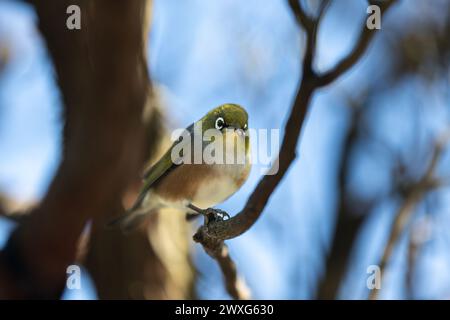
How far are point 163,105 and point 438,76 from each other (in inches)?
108

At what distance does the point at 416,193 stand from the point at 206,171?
198cm

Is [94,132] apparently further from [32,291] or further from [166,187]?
[32,291]

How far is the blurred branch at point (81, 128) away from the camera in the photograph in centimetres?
406

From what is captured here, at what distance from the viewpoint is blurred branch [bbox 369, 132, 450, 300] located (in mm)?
4938

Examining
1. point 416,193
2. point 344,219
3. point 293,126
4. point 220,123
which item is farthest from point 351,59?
point 344,219

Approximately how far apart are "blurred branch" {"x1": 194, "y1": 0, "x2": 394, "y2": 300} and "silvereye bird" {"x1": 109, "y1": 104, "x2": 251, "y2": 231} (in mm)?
729

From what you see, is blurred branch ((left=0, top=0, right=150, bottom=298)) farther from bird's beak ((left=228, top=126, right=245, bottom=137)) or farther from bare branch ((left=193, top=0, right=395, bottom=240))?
bare branch ((left=193, top=0, right=395, bottom=240))

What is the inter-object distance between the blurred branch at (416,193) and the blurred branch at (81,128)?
2222mm

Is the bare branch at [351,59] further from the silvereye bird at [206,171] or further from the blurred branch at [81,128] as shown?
the blurred branch at [81,128]

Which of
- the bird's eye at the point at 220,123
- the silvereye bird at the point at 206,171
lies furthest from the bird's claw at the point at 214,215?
the bird's eye at the point at 220,123

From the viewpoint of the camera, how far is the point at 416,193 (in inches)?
203

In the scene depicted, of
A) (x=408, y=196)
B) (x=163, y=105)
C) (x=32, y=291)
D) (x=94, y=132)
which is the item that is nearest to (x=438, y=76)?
(x=408, y=196)

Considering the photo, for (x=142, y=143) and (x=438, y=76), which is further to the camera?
(x=438, y=76)
